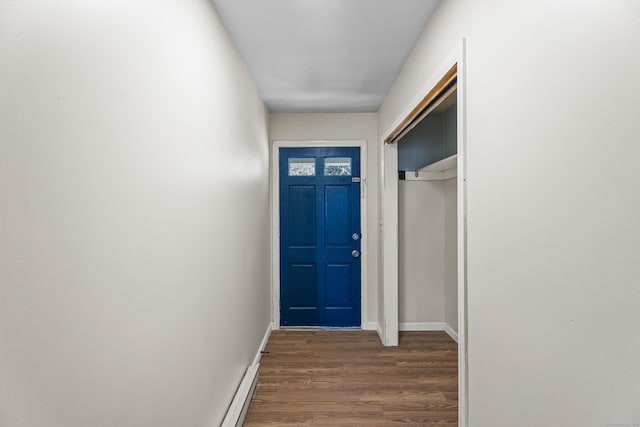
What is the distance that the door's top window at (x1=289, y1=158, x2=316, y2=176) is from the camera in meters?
3.92

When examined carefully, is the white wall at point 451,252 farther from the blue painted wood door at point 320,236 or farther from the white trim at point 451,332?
the blue painted wood door at point 320,236

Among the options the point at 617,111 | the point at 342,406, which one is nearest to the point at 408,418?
the point at 342,406

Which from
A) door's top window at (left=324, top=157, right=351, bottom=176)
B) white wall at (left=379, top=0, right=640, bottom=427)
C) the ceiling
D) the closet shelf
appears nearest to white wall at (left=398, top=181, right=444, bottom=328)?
the closet shelf

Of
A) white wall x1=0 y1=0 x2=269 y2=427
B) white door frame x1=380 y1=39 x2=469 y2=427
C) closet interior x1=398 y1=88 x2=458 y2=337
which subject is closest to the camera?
white wall x1=0 y1=0 x2=269 y2=427

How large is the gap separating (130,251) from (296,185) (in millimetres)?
2959

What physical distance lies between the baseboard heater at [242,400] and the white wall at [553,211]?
4.29 ft

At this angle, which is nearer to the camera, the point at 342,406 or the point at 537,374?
the point at 537,374

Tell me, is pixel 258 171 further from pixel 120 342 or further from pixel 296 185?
pixel 120 342

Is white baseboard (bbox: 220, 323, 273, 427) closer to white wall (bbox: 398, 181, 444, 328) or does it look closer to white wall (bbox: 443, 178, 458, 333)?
white wall (bbox: 398, 181, 444, 328)

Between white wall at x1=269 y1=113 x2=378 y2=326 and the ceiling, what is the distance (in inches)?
20.7

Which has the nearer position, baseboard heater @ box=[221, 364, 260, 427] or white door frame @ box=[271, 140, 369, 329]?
baseboard heater @ box=[221, 364, 260, 427]

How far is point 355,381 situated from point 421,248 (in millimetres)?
1744

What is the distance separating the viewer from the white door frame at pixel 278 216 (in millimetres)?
3883

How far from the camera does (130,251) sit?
1.01m
